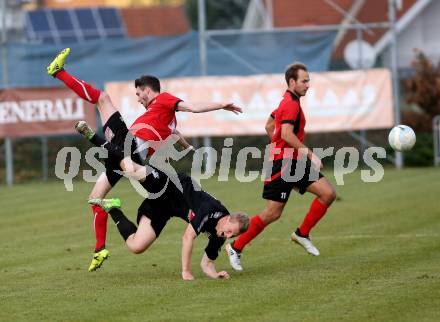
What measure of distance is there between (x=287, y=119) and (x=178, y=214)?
150 cm

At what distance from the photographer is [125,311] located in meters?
8.45

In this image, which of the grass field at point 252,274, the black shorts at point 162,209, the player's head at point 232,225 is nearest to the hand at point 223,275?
the grass field at point 252,274

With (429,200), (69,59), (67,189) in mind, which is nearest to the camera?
(429,200)

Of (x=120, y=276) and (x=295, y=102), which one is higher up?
(x=295, y=102)

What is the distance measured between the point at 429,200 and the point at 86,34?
24413 millimetres

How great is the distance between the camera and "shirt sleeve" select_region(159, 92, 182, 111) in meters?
10.9

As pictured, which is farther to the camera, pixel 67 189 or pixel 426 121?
pixel 426 121

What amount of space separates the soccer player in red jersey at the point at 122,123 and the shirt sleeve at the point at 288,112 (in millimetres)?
1069

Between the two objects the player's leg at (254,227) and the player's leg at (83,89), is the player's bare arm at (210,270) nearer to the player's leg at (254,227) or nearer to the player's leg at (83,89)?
the player's leg at (254,227)

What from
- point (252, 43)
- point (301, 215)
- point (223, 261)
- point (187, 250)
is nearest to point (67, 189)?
point (252, 43)

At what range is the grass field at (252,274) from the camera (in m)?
8.35

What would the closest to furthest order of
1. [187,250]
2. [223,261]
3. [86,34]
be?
[187,250] → [223,261] → [86,34]

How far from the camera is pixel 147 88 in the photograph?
11148 millimetres

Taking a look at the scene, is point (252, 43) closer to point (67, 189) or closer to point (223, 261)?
point (67, 189)
